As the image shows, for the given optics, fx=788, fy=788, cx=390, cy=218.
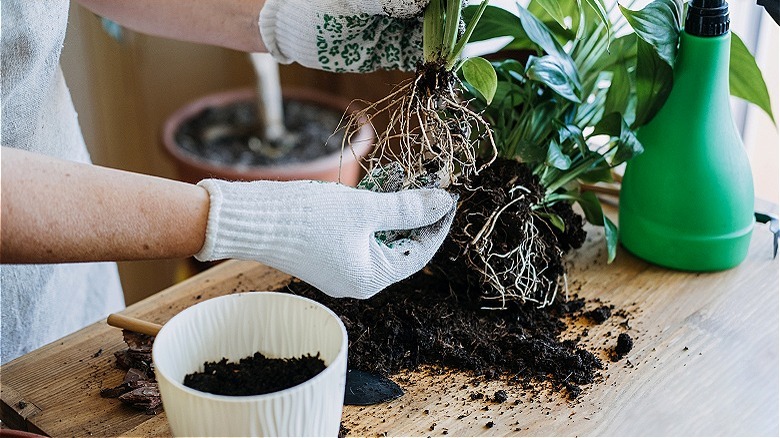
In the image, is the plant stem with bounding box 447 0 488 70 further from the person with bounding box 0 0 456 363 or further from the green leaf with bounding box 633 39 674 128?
the green leaf with bounding box 633 39 674 128

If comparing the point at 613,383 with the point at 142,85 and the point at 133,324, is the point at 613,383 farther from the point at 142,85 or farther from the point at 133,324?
the point at 142,85

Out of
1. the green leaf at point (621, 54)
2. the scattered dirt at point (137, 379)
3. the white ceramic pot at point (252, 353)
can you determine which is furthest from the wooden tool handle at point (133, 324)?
the green leaf at point (621, 54)

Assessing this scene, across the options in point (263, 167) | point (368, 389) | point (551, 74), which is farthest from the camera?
point (263, 167)

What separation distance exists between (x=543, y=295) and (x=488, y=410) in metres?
0.23

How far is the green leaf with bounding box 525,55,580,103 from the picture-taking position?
94 cm

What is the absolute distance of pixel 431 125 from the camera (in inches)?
37.1

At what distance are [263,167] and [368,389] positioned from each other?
1231mm

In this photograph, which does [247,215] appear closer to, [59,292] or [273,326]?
[273,326]

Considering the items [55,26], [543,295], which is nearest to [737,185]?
[543,295]

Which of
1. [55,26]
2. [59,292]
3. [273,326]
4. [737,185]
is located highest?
[55,26]

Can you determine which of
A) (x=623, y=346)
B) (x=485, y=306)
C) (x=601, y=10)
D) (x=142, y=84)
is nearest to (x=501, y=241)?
(x=485, y=306)

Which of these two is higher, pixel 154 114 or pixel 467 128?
pixel 467 128

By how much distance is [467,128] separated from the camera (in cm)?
96

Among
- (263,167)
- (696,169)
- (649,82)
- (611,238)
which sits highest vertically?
(649,82)
